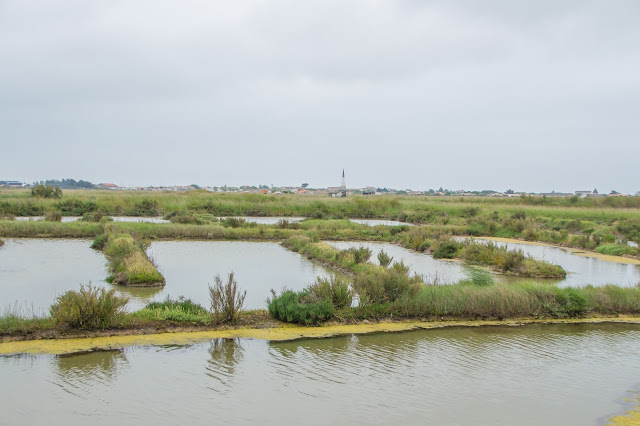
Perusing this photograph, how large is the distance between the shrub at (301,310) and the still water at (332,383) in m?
0.90

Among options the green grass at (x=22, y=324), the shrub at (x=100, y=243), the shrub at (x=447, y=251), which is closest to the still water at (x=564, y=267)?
the shrub at (x=447, y=251)

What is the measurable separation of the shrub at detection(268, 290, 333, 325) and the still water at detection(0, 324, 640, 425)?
2.96 feet

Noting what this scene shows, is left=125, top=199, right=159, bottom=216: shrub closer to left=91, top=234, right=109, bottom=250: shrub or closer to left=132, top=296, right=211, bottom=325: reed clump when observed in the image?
left=91, top=234, right=109, bottom=250: shrub

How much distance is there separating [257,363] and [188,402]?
1664 millimetres

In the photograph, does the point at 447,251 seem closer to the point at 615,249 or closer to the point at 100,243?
the point at 615,249

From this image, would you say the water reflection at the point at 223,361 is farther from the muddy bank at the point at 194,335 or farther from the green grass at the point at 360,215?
the green grass at the point at 360,215

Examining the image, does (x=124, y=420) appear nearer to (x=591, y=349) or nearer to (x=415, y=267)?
(x=591, y=349)

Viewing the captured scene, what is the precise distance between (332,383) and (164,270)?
38.5 ft

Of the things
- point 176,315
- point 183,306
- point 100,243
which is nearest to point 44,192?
point 100,243

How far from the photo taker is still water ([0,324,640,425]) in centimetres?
621

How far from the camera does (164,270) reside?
1758 cm

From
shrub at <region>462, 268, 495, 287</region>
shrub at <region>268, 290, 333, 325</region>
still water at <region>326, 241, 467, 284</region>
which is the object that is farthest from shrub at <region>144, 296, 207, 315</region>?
still water at <region>326, 241, 467, 284</region>

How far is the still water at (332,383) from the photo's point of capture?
621cm

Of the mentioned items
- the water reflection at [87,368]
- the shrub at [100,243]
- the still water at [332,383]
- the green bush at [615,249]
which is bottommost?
the still water at [332,383]
